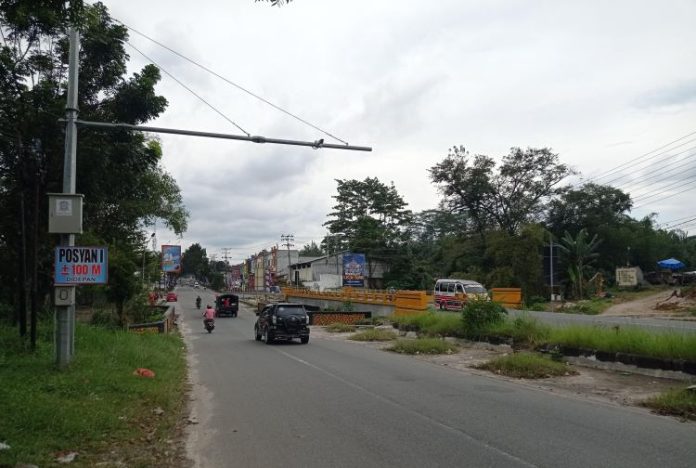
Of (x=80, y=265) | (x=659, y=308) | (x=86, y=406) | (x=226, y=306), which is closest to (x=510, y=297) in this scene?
(x=659, y=308)

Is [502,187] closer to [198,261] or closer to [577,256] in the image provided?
[577,256]

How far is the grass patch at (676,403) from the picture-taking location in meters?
8.88

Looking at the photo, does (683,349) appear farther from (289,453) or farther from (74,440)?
(74,440)

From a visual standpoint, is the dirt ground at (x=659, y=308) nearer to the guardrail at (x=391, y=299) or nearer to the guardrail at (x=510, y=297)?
the guardrail at (x=510, y=297)

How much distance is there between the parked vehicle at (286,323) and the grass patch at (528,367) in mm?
10469

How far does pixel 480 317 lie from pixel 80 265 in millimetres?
13030

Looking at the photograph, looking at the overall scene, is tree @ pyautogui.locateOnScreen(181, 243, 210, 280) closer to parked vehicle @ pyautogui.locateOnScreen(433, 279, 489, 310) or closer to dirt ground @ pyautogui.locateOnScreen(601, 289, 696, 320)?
parked vehicle @ pyautogui.locateOnScreen(433, 279, 489, 310)

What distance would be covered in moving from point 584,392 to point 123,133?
14.8 meters

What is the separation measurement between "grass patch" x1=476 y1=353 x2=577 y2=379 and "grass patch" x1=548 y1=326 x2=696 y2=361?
1.26 meters

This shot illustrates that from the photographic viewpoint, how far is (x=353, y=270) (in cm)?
5175

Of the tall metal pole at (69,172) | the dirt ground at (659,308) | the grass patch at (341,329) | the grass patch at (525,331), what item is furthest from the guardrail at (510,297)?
the tall metal pole at (69,172)

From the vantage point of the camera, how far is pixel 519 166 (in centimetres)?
6309

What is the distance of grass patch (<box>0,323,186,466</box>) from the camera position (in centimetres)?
671

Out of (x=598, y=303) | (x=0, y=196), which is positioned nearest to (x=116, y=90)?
(x=0, y=196)
